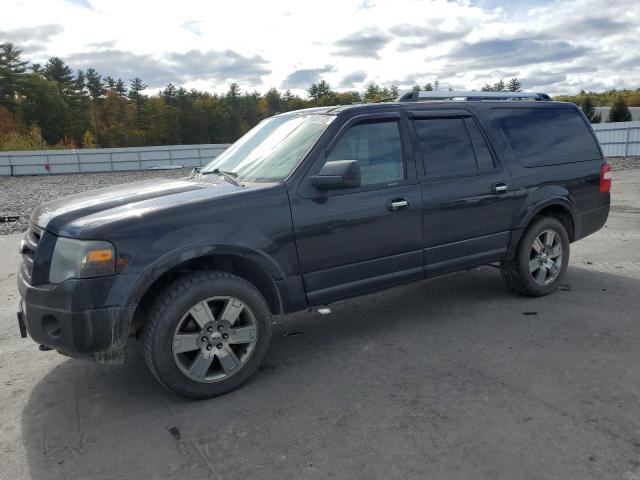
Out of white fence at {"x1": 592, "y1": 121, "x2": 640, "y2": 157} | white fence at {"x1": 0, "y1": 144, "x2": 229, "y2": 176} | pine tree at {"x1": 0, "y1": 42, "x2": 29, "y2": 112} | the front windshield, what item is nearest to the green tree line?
pine tree at {"x1": 0, "y1": 42, "x2": 29, "y2": 112}

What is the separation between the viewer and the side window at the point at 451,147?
448 centimetres

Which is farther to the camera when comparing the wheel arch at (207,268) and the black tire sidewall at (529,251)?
the black tire sidewall at (529,251)

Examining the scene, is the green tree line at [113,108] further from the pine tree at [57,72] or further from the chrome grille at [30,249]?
the chrome grille at [30,249]

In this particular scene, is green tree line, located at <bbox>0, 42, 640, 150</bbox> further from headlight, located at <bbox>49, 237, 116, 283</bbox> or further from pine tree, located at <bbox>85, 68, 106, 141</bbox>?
headlight, located at <bbox>49, 237, 116, 283</bbox>

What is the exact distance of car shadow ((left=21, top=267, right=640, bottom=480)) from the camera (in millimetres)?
2879

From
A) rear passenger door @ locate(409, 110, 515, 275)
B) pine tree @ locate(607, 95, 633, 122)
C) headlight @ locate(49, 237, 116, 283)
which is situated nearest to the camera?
headlight @ locate(49, 237, 116, 283)

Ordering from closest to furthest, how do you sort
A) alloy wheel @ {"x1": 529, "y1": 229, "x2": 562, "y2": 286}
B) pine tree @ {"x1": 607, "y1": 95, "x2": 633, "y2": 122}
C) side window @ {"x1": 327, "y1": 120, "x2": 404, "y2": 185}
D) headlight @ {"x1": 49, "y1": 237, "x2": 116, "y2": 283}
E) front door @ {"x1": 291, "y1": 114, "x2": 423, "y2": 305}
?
headlight @ {"x1": 49, "y1": 237, "x2": 116, "y2": 283}
front door @ {"x1": 291, "y1": 114, "x2": 423, "y2": 305}
side window @ {"x1": 327, "y1": 120, "x2": 404, "y2": 185}
alloy wheel @ {"x1": 529, "y1": 229, "x2": 562, "y2": 286}
pine tree @ {"x1": 607, "y1": 95, "x2": 633, "y2": 122}

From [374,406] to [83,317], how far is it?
5.94ft

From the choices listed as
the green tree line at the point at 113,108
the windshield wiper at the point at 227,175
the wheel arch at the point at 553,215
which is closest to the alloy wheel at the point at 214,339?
the windshield wiper at the point at 227,175

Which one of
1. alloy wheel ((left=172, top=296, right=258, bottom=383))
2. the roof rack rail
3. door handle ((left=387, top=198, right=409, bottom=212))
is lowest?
alloy wheel ((left=172, top=296, right=258, bottom=383))

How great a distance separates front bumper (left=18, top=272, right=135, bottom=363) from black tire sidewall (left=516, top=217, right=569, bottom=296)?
364 centimetres

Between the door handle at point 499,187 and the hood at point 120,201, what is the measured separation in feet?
7.76

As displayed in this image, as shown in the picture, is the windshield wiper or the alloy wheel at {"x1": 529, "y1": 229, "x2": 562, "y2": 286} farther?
the alloy wheel at {"x1": 529, "y1": 229, "x2": 562, "y2": 286}

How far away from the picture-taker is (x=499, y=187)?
4.83m
